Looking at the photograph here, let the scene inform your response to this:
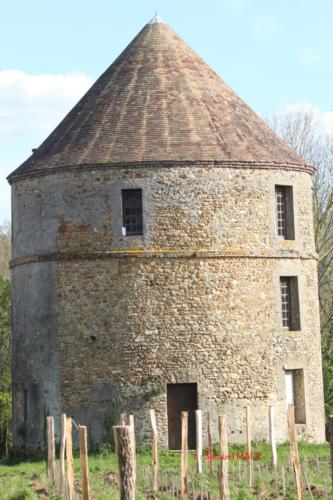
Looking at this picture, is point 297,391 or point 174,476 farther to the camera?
point 297,391

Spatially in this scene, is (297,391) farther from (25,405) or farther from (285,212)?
(25,405)

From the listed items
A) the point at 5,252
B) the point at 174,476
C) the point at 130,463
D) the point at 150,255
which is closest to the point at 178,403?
the point at 150,255

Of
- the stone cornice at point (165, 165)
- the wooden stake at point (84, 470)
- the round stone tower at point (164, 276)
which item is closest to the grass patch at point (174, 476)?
the round stone tower at point (164, 276)

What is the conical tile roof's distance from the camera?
30.4 m

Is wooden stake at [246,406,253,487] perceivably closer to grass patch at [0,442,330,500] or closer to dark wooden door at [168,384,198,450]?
grass patch at [0,442,330,500]

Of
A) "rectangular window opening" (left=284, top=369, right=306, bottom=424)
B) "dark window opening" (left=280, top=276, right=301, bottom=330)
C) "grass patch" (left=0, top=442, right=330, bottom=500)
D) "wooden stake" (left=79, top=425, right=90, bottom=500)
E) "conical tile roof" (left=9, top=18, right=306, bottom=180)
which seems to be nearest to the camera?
"wooden stake" (left=79, top=425, right=90, bottom=500)

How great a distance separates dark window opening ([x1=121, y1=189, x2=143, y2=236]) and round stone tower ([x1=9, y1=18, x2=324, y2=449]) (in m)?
0.05

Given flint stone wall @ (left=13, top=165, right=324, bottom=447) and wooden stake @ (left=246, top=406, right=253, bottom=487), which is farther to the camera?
flint stone wall @ (left=13, top=165, right=324, bottom=447)

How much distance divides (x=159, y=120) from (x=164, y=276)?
14.1 ft

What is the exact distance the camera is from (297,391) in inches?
1231

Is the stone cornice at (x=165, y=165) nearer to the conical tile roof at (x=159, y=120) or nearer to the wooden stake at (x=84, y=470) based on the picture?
the conical tile roof at (x=159, y=120)

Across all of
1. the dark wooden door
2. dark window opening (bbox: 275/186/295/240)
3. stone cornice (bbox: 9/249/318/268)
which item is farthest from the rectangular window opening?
dark window opening (bbox: 275/186/295/240)

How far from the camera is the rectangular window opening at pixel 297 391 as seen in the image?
1226 inches

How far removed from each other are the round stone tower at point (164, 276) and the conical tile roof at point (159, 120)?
55 millimetres
